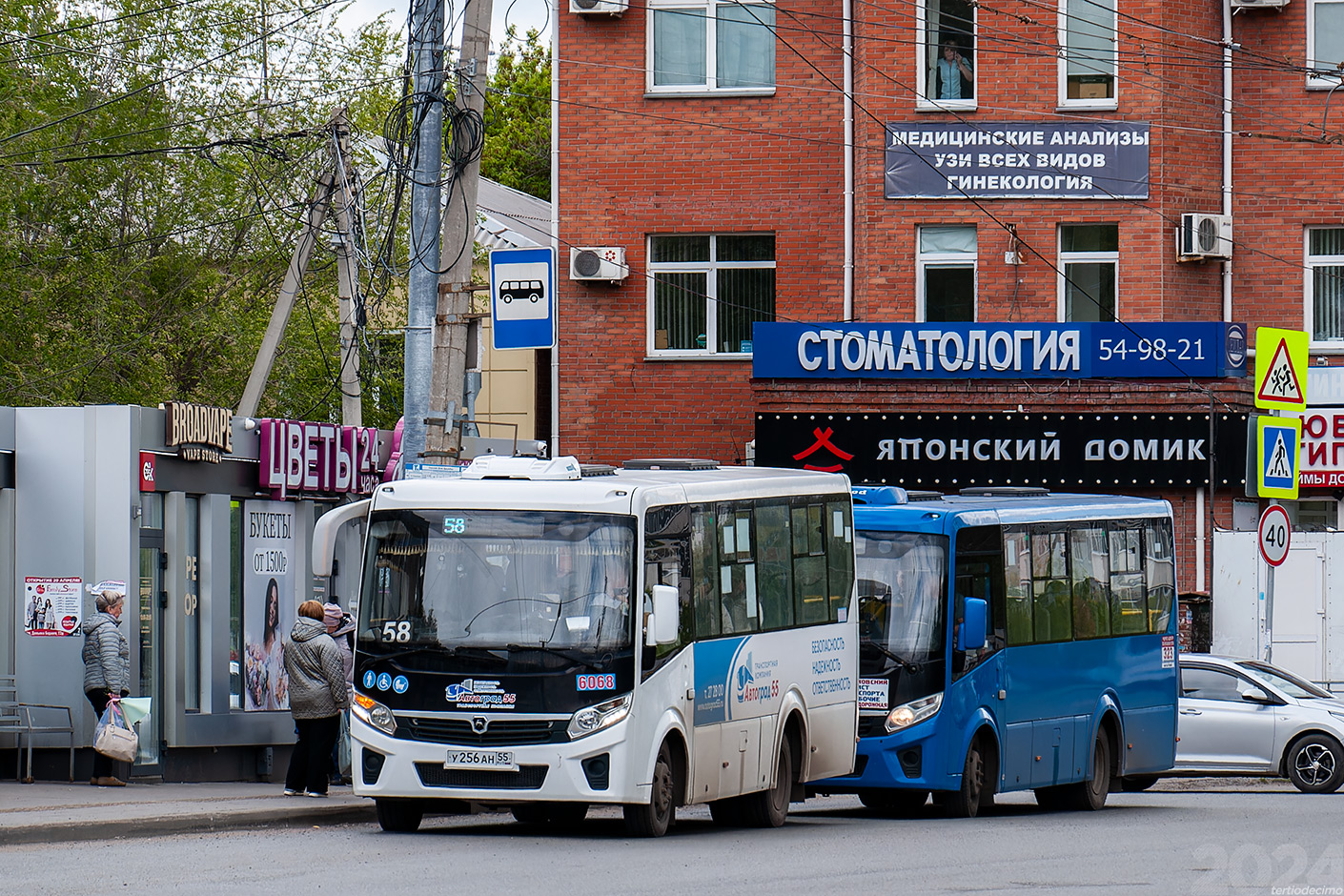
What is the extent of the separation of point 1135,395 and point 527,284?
38.1ft

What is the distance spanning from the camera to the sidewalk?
1361 cm

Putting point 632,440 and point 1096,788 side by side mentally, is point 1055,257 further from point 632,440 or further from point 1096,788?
point 1096,788

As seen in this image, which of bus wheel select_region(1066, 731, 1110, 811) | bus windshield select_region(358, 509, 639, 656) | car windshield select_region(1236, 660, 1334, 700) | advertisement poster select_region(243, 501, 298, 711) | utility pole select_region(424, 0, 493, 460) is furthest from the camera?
car windshield select_region(1236, 660, 1334, 700)

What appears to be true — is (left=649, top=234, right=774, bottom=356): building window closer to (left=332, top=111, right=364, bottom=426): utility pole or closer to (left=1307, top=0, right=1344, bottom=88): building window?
(left=332, top=111, right=364, bottom=426): utility pole

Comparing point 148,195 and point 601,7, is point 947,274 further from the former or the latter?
point 148,195

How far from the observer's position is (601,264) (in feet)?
91.1

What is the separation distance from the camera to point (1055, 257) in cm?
2720

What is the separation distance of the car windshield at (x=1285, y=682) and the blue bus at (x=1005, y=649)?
2.39 metres

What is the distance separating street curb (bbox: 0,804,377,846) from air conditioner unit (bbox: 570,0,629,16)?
1424cm

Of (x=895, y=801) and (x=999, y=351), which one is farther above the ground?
(x=999, y=351)

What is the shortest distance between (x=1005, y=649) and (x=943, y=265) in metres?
10.6

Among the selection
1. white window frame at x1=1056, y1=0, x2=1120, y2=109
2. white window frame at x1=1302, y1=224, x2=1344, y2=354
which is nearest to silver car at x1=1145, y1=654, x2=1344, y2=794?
white window frame at x1=1302, y1=224, x2=1344, y2=354

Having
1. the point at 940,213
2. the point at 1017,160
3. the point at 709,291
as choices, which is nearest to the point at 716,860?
the point at 940,213

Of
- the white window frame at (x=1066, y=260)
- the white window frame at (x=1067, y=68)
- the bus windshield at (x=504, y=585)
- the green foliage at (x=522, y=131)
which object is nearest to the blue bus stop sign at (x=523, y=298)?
the bus windshield at (x=504, y=585)
